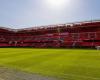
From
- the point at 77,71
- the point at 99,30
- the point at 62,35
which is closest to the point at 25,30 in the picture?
the point at 62,35

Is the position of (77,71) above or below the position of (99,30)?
below

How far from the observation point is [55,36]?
197ft

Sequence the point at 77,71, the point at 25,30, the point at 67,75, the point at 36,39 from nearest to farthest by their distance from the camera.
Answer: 1. the point at 67,75
2. the point at 77,71
3. the point at 36,39
4. the point at 25,30

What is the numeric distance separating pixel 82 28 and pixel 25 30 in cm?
1955

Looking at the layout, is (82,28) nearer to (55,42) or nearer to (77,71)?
(55,42)

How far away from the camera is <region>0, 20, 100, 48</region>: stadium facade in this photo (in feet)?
173

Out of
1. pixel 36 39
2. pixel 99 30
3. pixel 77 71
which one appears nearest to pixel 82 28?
pixel 99 30

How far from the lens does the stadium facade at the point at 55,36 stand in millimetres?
52588

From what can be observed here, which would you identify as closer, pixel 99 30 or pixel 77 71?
pixel 77 71

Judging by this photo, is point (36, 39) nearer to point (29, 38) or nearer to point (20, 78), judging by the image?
point (29, 38)

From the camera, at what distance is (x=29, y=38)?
65375 mm

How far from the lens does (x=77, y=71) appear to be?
452 inches

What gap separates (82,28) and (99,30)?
220 inches

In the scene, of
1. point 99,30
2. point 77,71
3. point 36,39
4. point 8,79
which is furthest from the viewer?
point 36,39
